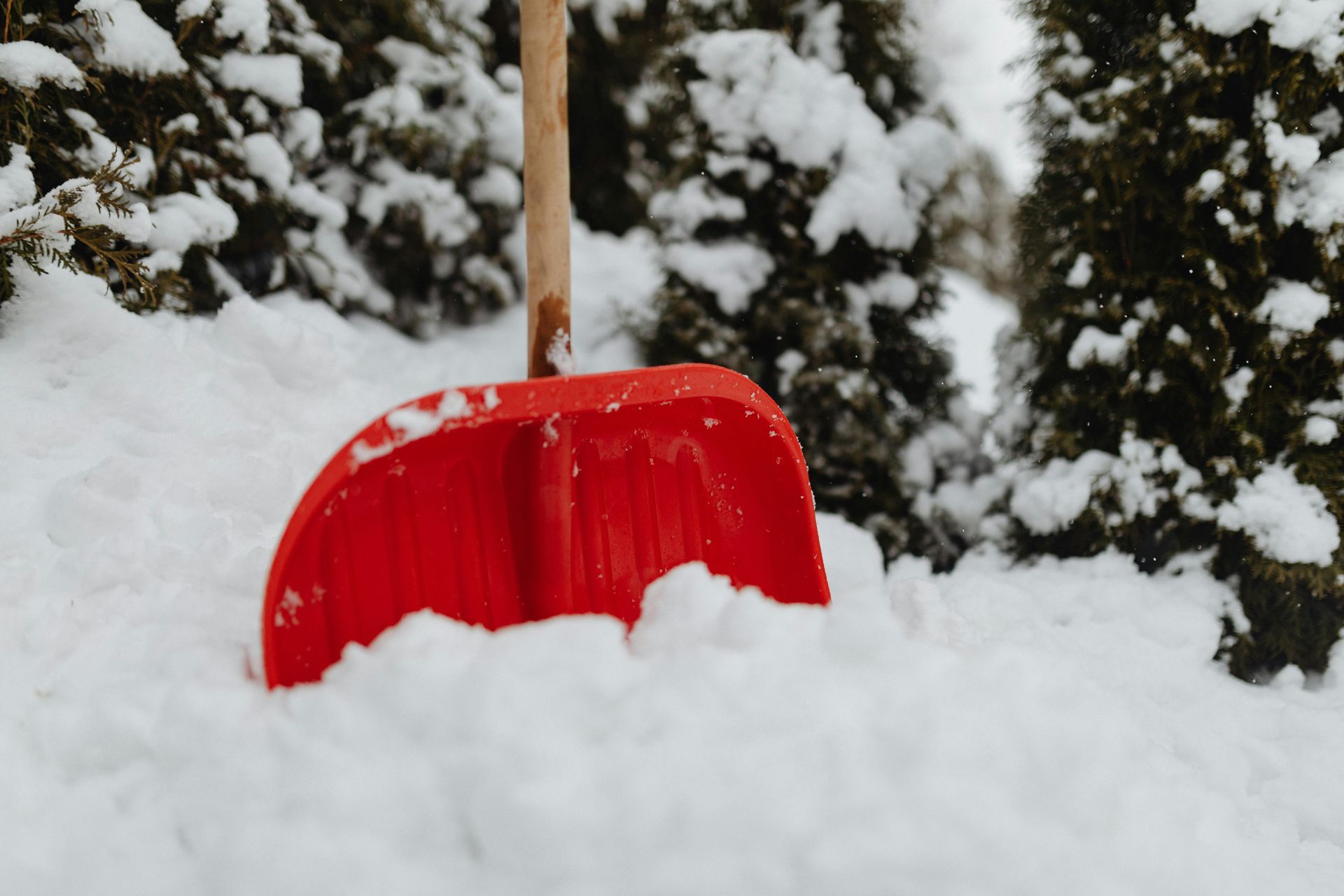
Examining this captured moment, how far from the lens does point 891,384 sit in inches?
104

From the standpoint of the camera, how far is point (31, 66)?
5.43ft

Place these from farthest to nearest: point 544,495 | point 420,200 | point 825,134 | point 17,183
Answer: point 420,200 < point 825,134 < point 17,183 < point 544,495

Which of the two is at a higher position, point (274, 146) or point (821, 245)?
point (274, 146)

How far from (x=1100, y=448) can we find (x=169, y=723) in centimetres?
211

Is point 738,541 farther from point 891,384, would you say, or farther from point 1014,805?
point 891,384

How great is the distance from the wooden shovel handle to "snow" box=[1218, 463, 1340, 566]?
1.57 m

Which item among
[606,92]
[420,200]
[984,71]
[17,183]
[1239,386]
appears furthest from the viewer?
[984,71]

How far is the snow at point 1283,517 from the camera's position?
70.0 inches

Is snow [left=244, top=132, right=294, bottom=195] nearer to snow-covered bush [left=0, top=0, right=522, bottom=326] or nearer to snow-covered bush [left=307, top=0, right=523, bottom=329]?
snow-covered bush [left=0, top=0, right=522, bottom=326]

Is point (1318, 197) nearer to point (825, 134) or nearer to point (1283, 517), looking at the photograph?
point (1283, 517)

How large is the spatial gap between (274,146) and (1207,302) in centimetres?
247

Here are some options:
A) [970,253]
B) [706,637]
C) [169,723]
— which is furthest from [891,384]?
[970,253]

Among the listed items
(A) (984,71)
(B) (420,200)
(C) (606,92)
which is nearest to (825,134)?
(B) (420,200)

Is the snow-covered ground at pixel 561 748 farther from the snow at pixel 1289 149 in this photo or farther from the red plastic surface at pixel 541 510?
the snow at pixel 1289 149
